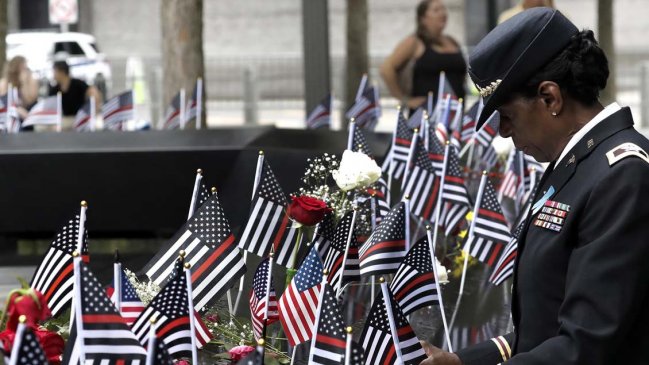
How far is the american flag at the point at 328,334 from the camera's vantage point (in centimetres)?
327

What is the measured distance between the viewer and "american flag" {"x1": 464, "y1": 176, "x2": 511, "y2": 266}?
601 centimetres

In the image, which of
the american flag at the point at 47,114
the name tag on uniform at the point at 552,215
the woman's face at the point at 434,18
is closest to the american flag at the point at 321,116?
the woman's face at the point at 434,18

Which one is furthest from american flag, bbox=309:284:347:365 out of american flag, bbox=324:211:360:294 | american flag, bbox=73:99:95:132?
american flag, bbox=73:99:95:132

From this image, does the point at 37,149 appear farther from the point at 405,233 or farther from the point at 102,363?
the point at 102,363

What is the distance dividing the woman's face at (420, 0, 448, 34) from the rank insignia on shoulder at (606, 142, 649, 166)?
831 cm

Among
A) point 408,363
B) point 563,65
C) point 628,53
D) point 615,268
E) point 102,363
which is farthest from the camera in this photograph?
point 628,53

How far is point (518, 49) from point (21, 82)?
13094 millimetres

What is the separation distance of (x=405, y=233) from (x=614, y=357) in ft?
7.76

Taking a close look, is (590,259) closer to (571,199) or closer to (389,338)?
(571,199)

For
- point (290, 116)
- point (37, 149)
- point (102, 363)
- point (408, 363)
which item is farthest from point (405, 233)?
point (290, 116)

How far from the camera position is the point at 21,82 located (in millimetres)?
15227

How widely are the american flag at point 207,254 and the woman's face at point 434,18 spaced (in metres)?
6.79

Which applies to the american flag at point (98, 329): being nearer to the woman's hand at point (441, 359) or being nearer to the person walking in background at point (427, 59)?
the woman's hand at point (441, 359)

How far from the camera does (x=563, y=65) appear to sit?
2.84 meters
